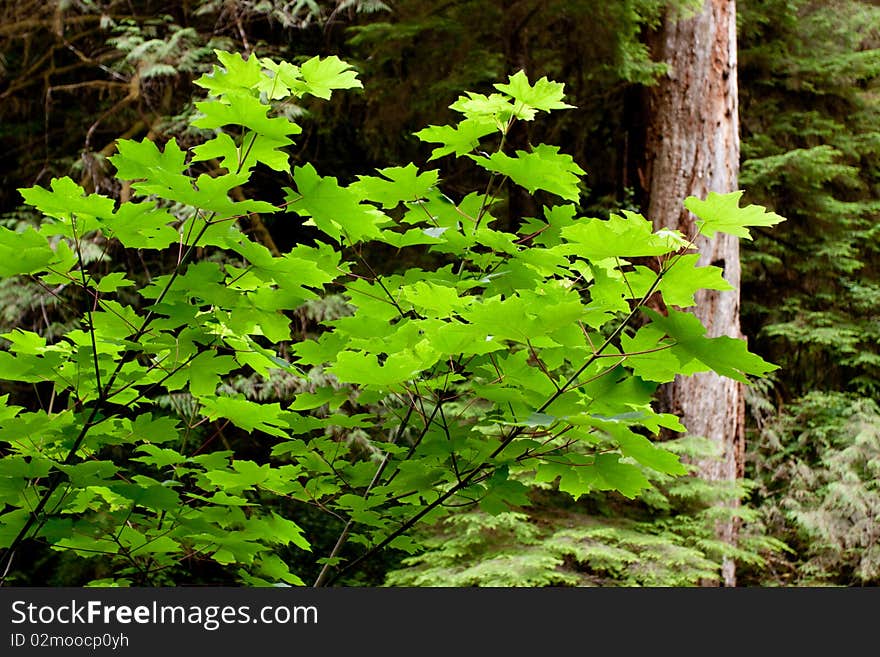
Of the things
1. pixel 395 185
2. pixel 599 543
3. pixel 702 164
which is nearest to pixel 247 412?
pixel 395 185

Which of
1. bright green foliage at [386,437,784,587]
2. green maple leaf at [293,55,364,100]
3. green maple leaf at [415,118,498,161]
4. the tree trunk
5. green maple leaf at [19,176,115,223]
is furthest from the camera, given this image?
the tree trunk

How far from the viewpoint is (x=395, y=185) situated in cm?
134

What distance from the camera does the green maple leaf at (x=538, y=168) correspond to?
4.23 ft

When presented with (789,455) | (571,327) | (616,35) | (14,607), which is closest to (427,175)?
(571,327)

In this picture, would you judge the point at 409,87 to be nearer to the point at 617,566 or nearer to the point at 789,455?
the point at 617,566

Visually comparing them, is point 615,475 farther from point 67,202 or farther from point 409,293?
point 67,202

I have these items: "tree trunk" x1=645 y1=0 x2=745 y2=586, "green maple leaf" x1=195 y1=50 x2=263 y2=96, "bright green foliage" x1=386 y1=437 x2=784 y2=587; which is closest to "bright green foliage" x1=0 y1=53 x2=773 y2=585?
"green maple leaf" x1=195 y1=50 x2=263 y2=96

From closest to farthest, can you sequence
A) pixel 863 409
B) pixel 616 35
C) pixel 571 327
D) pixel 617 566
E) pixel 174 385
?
pixel 571 327 → pixel 174 385 → pixel 617 566 → pixel 616 35 → pixel 863 409

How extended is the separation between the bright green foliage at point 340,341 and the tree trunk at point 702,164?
3.07 metres

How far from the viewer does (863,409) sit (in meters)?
5.97

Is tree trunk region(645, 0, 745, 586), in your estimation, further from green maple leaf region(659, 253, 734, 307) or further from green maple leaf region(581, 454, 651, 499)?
green maple leaf region(659, 253, 734, 307)

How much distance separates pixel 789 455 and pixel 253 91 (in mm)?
5768

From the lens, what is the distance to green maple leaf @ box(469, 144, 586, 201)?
1.29 meters

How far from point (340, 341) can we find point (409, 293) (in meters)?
0.28
